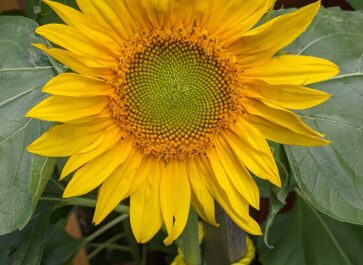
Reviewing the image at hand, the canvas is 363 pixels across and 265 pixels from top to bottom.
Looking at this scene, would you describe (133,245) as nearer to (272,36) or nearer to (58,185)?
(58,185)

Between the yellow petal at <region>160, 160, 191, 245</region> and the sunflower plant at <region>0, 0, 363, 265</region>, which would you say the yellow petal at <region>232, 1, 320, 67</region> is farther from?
the yellow petal at <region>160, 160, 191, 245</region>

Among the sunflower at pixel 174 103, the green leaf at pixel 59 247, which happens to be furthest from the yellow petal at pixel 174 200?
the green leaf at pixel 59 247

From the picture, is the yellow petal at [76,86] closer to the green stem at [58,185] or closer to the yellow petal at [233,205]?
the yellow petal at [233,205]

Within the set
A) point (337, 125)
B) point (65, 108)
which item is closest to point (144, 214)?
point (65, 108)

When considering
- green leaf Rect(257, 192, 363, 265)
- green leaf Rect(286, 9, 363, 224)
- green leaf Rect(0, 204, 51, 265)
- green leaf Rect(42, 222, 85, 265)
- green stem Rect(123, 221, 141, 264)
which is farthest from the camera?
green stem Rect(123, 221, 141, 264)

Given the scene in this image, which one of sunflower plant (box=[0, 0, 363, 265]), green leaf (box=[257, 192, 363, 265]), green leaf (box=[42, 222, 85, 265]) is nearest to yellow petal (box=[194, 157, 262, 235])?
sunflower plant (box=[0, 0, 363, 265])

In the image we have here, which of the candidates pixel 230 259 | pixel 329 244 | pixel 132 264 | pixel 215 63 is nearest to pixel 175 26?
pixel 215 63

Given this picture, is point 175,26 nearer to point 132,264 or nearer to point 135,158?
point 135,158
